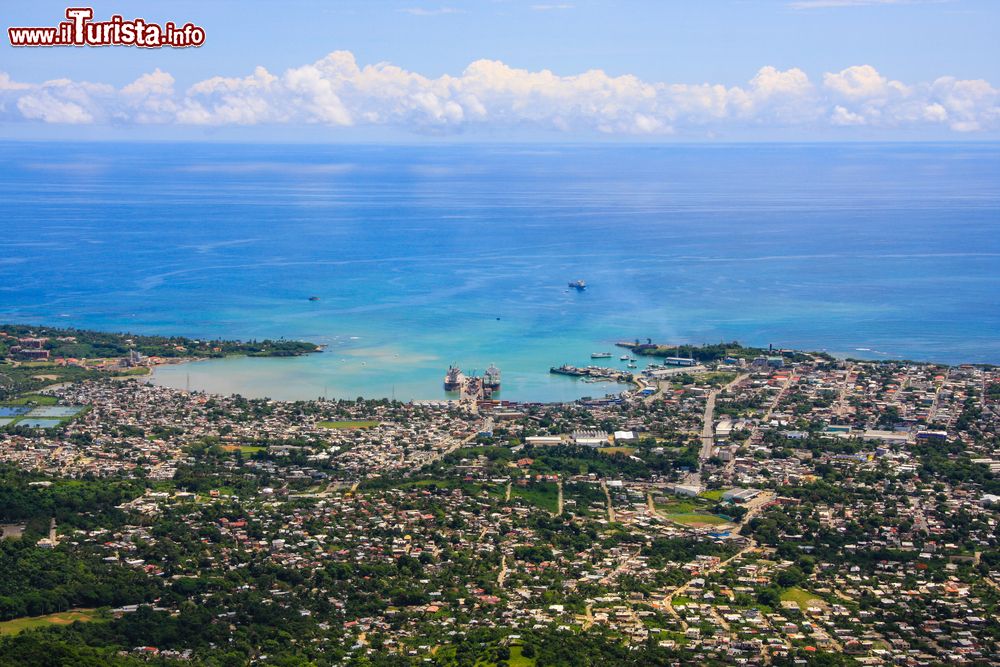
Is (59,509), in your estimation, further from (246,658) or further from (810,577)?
(810,577)

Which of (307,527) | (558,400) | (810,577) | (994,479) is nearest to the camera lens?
(810,577)

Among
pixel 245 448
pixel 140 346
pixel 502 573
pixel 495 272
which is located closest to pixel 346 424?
pixel 245 448

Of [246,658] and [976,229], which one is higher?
[976,229]

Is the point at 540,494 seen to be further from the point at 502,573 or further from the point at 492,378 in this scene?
the point at 492,378

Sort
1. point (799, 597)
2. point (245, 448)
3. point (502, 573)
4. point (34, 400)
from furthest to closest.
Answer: point (34, 400), point (245, 448), point (502, 573), point (799, 597)

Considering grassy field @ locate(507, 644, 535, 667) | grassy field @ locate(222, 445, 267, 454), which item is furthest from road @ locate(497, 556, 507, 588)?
grassy field @ locate(222, 445, 267, 454)

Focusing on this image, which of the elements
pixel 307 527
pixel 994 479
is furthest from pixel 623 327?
pixel 307 527

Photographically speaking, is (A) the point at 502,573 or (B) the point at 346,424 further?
(B) the point at 346,424

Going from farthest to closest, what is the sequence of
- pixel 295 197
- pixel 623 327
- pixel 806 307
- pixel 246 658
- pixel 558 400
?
pixel 295 197 < pixel 806 307 < pixel 623 327 < pixel 558 400 < pixel 246 658
